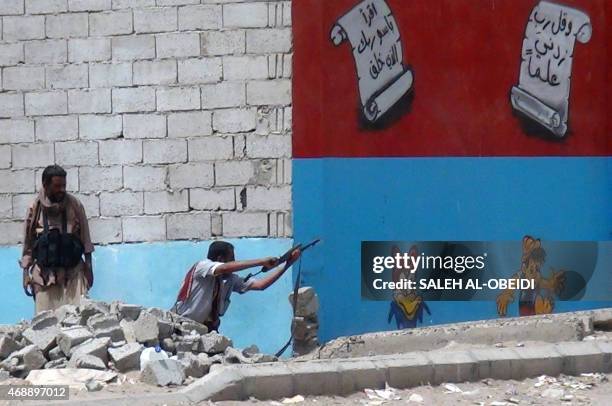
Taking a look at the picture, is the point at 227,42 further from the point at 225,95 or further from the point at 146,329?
the point at 146,329

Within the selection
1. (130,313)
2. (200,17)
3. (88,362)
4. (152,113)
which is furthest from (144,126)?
(88,362)

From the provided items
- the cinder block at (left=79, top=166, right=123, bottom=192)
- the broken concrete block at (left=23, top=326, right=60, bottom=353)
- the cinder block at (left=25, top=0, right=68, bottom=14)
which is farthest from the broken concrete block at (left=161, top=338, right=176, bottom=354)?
the cinder block at (left=25, top=0, right=68, bottom=14)

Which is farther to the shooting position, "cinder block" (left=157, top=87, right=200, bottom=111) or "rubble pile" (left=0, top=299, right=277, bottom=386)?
"cinder block" (left=157, top=87, right=200, bottom=111)

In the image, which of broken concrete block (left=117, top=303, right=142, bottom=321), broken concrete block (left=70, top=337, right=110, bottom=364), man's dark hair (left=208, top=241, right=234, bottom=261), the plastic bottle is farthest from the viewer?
man's dark hair (left=208, top=241, right=234, bottom=261)

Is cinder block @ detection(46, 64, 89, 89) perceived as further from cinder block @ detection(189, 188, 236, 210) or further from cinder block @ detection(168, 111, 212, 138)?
cinder block @ detection(189, 188, 236, 210)

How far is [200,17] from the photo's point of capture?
30.5 feet

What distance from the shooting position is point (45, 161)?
9.48 meters

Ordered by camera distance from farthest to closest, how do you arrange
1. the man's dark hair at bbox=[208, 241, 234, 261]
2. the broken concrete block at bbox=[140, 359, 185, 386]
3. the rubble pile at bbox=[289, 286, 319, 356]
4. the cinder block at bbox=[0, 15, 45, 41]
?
the cinder block at bbox=[0, 15, 45, 41]
the rubble pile at bbox=[289, 286, 319, 356]
the man's dark hair at bbox=[208, 241, 234, 261]
the broken concrete block at bbox=[140, 359, 185, 386]

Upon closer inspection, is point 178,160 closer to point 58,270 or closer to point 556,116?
point 58,270

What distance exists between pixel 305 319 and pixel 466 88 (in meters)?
2.19

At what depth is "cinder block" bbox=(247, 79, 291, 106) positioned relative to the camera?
9195 millimetres

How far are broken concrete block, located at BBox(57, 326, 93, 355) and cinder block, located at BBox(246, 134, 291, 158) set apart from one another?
2.36 meters

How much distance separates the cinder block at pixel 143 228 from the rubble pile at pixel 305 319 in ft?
3.75

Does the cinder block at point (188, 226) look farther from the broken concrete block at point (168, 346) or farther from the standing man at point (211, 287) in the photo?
the broken concrete block at point (168, 346)
